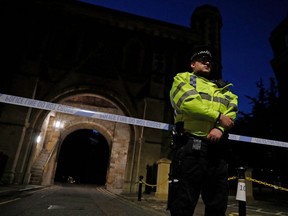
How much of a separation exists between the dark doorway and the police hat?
26768 mm

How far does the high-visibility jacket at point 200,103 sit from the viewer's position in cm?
186

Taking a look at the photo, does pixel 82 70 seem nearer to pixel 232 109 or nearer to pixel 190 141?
pixel 232 109

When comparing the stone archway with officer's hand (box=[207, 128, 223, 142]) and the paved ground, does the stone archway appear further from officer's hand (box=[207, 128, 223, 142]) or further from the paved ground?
officer's hand (box=[207, 128, 223, 142])

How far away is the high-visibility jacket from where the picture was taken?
1.86 metres

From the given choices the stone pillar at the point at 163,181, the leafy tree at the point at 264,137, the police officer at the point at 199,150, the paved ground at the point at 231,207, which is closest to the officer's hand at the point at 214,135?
the police officer at the point at 199,150

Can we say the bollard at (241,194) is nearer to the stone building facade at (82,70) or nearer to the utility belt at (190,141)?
the utility belt at (190,141)

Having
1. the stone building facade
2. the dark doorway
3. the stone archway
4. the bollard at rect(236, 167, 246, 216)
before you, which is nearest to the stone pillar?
the stone building facade

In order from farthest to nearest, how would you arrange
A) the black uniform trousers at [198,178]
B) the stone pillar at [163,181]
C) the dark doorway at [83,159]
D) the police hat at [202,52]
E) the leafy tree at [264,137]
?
the dark doorway at [83,159] → the leafy tree at [264,137] → the stone pillar at [163,181] → the police hat at [202,52] → the black uniform trousers at [198,178]

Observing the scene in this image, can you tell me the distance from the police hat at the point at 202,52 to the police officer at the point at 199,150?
340 mm

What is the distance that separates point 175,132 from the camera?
2.06 metres

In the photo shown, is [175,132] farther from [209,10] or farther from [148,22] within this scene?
[209,10]

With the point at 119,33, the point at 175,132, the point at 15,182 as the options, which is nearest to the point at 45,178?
the point at 15,182

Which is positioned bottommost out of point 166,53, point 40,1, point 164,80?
point 164,80

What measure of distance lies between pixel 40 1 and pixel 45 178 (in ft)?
40.0
